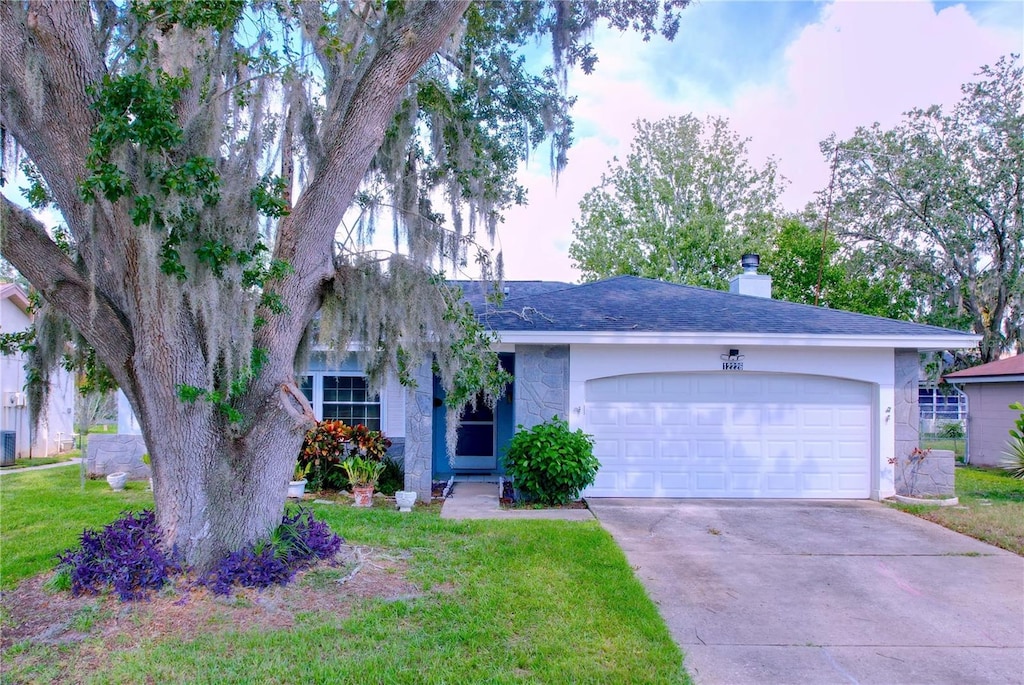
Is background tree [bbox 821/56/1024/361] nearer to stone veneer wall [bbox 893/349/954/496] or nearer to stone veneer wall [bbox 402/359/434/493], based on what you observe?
stone veneer wall [bbox 893/349/954/496]

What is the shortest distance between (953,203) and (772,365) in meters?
13.3

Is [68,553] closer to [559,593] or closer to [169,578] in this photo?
[169,578]

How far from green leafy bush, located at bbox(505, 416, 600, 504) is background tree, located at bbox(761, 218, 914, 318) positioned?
592 inches

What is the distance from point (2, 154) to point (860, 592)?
293 inches

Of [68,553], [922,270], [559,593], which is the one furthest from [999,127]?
[68,553]

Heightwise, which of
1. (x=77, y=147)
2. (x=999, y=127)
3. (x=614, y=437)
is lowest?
(x=614, y=437)

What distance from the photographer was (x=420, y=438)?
8352mm

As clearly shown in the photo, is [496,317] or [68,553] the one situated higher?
[496,317]

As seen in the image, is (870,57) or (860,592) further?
(870,57)

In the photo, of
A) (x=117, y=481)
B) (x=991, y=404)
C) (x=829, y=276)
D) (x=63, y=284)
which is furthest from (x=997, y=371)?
(x=117, y=481)

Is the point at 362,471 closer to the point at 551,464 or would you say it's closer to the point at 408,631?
the point at 551,464

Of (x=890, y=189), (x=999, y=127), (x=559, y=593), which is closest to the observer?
(x=559, y=593)

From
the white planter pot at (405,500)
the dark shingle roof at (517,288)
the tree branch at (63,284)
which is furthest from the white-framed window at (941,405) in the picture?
the tree branch at (63,284)

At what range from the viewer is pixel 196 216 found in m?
3.94
